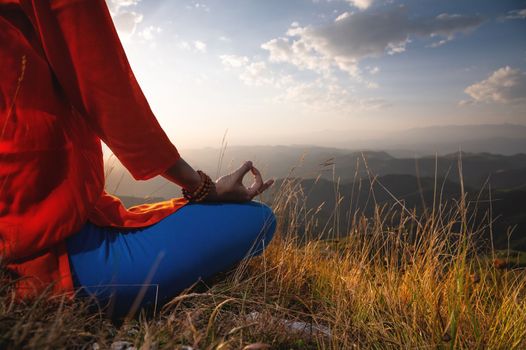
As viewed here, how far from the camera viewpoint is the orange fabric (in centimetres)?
121

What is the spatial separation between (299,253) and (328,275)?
1.61 ft

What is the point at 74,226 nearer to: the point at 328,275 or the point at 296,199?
the point at 328,275

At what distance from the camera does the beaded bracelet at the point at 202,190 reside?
1.73m

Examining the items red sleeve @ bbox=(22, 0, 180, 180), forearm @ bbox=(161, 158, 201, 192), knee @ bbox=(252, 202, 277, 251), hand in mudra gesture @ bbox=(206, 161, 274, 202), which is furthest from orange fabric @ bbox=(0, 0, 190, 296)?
knee @ bbox=(252, 202, 277, 251)

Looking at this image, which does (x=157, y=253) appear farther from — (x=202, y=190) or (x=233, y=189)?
(x=233, y=189)

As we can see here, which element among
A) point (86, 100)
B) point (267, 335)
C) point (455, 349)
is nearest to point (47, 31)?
point (86, 100)

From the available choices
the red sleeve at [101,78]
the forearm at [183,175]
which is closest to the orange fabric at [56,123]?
the red sleeve at [101,78]

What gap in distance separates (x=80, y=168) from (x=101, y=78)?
0.38m

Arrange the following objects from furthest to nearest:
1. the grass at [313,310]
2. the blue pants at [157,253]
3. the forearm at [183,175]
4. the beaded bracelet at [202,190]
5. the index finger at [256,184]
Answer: the index finger at [256,184], the beaded bracelet at [202,190], the forearm at [183,175], the blue pants at [157,253], the grass at [313,310]

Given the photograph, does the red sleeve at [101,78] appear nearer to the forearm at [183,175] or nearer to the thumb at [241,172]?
the forearm at [183,175]

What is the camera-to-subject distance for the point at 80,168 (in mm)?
1374

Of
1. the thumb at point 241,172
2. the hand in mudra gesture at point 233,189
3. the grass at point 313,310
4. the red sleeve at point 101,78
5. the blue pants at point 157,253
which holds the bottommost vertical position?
the grass at point 313,310

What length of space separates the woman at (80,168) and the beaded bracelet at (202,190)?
80mm

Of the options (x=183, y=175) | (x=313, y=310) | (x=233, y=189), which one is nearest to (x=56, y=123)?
(x=183, y=175)
